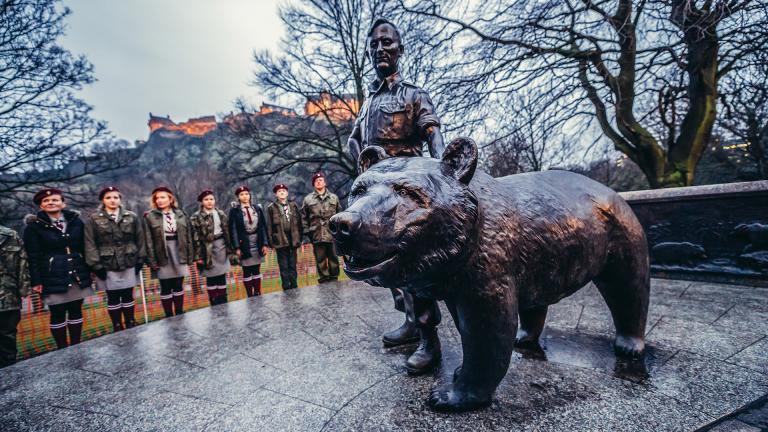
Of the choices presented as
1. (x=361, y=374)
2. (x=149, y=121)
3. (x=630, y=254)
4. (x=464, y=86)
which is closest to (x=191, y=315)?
(x=361, y=374)

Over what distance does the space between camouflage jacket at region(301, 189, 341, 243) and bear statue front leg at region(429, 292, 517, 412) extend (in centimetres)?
520

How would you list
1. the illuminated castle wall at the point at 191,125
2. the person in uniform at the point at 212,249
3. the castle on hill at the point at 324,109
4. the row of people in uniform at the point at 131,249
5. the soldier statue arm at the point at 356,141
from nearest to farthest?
1. the soldier statue arm at the point at 356,141
2. the row of people in uniform at the point at 131,249
3. the person in uniform at the point at 212,249
4. the castle on hill at the point at 324,109
5. the illuminated castle wall at the point at 191,125

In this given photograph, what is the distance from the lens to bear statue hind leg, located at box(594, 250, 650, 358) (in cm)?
211

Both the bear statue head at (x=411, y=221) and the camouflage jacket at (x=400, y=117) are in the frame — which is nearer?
the bear statue head at (x=411, y=221)

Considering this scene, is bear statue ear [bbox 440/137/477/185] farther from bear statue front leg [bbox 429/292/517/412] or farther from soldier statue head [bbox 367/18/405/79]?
soldier statue head [bbox 367/18/405/79]

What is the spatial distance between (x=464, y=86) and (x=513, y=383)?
8.83 meters

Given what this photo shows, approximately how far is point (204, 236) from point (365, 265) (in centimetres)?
580

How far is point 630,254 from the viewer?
6.81 feet

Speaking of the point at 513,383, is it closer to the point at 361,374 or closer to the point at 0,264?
the point at 361,374

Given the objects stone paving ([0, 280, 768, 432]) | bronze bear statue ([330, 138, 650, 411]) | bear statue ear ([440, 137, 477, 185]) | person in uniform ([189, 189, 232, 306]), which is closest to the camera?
bronze bear statue ([330, 138, 650, 411])

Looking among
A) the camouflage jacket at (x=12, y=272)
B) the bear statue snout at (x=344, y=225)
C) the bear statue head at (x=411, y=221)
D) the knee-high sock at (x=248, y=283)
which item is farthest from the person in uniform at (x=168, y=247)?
the bear statue snout at (x=344, y=225)

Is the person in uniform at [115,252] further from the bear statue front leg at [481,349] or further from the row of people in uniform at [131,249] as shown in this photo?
the bear statue front leg at [481,349]

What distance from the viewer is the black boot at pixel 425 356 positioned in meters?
2.25

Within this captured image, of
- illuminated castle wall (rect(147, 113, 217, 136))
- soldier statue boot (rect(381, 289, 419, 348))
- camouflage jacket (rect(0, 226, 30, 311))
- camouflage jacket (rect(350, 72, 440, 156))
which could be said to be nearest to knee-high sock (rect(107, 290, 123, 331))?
camouflage jacket (rect(0, 226, 30, 311))
